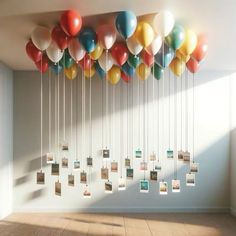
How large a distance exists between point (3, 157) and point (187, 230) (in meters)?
2.27

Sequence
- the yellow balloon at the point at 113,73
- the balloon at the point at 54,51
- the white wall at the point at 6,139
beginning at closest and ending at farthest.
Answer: the balloon at the point at 54,51, the yellow balloon at the point at 113,73, the white wall at the point at 6,139

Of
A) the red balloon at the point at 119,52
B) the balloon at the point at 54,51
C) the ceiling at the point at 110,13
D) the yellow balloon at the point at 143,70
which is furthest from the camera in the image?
the yellow balloon at the point at 143,70

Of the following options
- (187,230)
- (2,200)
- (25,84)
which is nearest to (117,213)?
(187,230)

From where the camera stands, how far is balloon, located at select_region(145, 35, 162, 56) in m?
3.16

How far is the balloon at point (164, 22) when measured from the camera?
285 centimetres

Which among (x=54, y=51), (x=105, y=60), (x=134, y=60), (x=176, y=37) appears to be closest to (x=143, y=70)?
(x=134, y=60)

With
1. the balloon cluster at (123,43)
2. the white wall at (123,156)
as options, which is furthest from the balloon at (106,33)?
the white wall at (123,156)

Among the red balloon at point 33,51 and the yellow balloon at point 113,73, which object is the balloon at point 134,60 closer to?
the yellow balloon at point 113,73

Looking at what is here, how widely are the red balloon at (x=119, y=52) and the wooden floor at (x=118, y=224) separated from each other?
1.72 m

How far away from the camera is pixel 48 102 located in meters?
4.95

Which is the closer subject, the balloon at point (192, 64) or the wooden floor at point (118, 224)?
the balloon at point (192, 64)

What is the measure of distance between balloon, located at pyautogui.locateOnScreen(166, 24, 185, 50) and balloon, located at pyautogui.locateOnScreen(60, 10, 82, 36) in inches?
29.3

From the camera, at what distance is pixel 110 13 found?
2.91 m

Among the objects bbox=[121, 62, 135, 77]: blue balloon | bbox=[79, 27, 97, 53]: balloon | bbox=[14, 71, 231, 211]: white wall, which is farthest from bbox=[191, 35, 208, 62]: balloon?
bbox=[14, 71, 231, 211]: white wall
